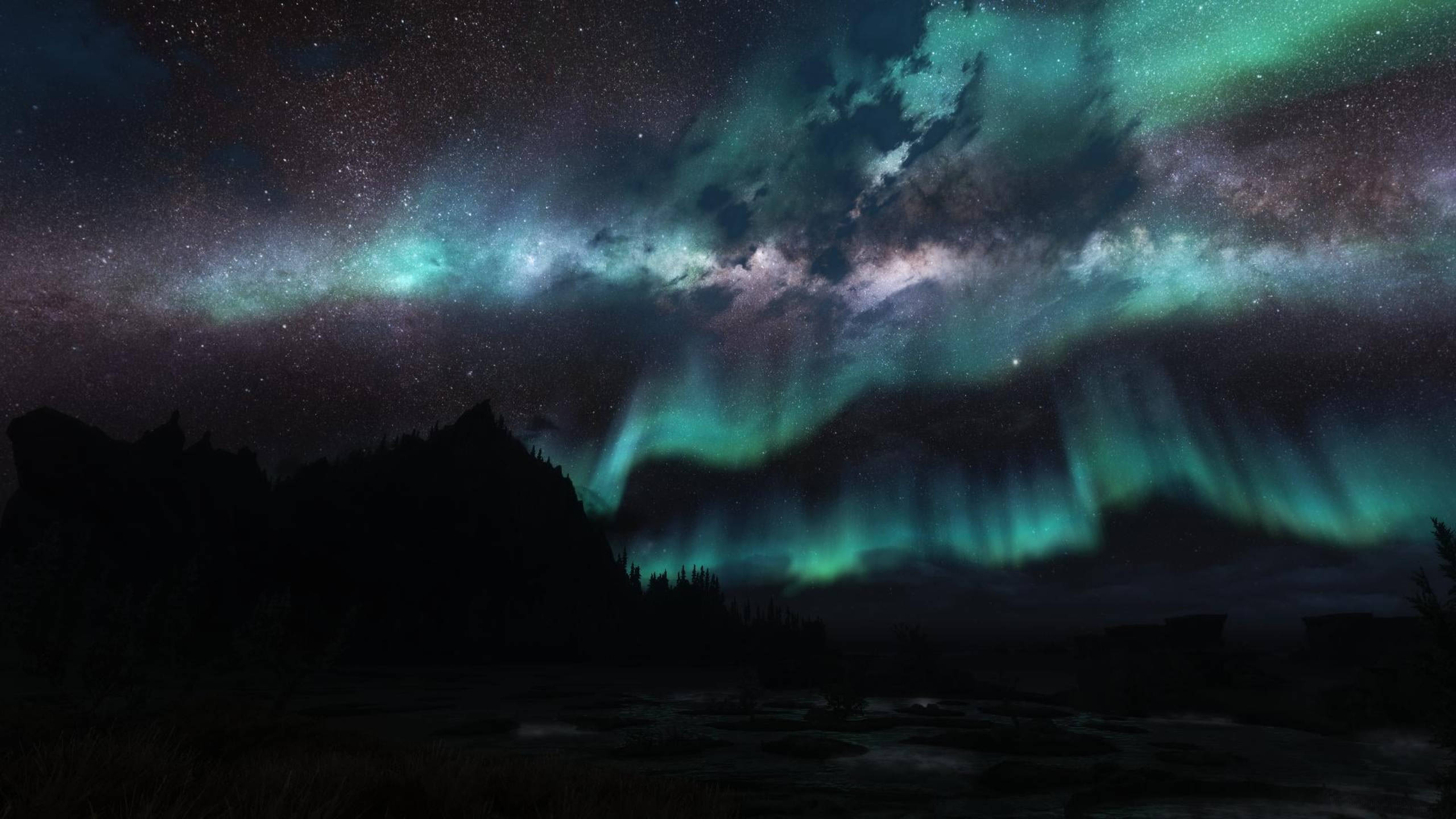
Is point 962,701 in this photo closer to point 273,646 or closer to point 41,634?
point 273,646

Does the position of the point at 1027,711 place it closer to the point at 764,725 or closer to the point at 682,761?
the point at 764,725

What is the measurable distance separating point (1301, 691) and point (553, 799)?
87.5 meters

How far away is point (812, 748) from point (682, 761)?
785 cm

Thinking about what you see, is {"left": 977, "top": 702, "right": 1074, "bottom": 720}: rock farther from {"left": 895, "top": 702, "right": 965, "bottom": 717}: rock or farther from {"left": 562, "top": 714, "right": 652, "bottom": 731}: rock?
{"left": 562, "top": 714, "right": 652, "bottom": 731}: rock

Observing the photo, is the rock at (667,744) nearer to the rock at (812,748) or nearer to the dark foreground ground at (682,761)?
the dark foreground ground at (682,761)

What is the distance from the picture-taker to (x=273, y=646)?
152ft

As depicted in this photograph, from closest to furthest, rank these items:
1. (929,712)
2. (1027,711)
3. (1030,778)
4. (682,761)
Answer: (1030,778) → (682,761) → (929,712) → (1027,711)

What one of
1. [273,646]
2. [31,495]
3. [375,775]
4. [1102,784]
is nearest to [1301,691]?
[1102,784]

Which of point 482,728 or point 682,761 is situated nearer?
point 682,761

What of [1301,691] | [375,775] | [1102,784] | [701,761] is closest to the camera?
[375,775]

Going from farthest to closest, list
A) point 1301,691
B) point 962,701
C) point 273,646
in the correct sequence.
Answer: point 962,701 < point 1301,691 < point 273,646

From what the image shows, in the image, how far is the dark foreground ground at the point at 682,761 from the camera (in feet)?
32.2

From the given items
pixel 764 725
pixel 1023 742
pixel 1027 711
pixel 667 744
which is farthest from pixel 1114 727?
pixel 667 744

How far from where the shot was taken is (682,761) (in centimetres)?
3584
